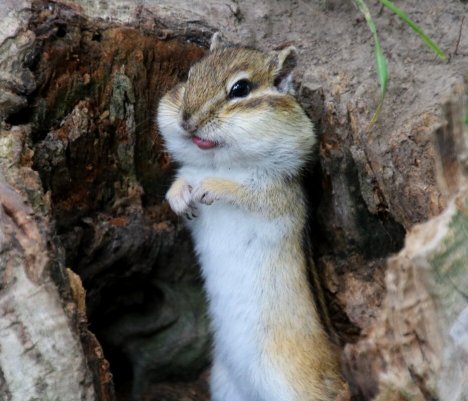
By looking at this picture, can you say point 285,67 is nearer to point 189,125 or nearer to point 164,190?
point 189,125

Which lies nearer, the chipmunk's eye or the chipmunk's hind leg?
the chipmunk's eye

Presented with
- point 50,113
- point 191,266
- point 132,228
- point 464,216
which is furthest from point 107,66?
point 464,216

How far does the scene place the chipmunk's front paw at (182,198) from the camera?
3633 millimetres

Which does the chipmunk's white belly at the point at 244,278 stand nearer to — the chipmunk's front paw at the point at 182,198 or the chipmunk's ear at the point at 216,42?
the chipmunk's front paw at the point at 182,198

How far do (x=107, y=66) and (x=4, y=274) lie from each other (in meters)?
1.47

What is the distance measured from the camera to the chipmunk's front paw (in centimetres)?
363

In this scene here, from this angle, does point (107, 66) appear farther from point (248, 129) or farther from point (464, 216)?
point (464, 216)

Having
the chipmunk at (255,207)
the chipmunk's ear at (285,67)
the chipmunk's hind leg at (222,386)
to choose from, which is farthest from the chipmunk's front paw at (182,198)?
the chipmunk's hind leg at (222,386)

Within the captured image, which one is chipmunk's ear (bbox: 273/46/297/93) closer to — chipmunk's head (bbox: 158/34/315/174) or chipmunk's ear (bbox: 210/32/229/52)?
chipmunk's head (bbox: 158/34/315/174)

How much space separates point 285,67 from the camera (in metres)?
3.51

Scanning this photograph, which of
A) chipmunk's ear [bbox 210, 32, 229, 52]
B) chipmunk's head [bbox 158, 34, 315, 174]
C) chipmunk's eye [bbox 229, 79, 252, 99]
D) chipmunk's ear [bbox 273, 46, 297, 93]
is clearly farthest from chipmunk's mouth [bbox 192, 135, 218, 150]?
chipmunk's ear [bbox 210, 32, 229, 52]

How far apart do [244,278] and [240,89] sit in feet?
3.07

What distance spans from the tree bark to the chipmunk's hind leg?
639 millimetres

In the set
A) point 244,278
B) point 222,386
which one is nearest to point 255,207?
point 244,278
